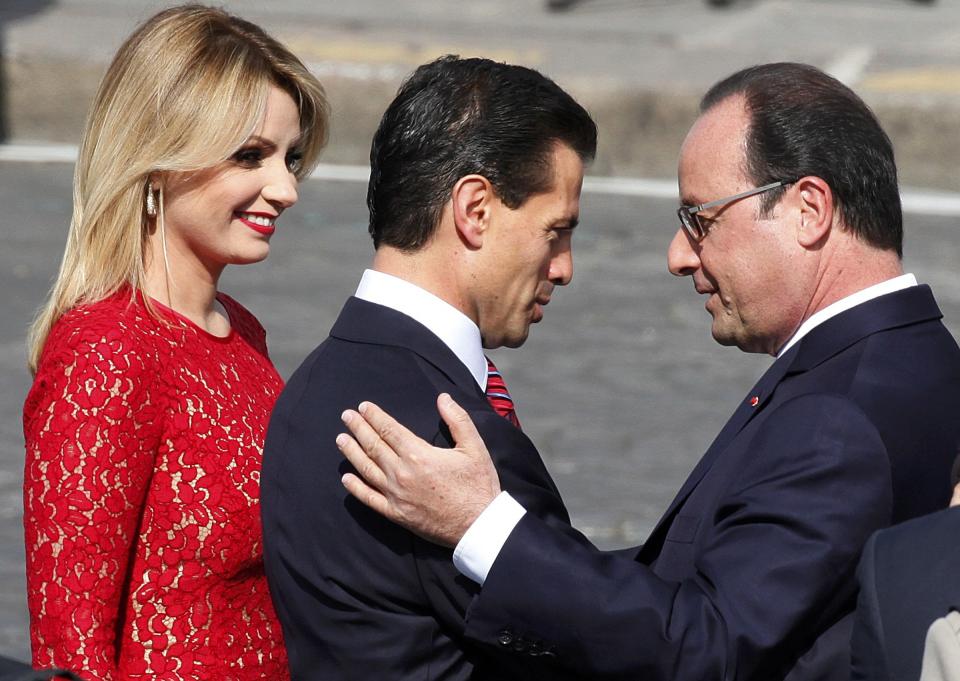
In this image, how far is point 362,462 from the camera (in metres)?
2.01

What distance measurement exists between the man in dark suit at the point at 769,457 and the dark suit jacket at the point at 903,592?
0.94 ft

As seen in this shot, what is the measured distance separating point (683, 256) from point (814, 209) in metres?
0.31

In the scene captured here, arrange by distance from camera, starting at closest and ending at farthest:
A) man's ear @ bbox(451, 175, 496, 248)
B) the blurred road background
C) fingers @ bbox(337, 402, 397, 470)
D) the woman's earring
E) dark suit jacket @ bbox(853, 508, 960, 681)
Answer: dark suit jacket @ bbox(853, 508, 960, 681) → fingers @ bbox(337, 402, 397, 470) → man's ear @ bbox(451, 175, 496, 248) → the woman's earring → the blurred road background

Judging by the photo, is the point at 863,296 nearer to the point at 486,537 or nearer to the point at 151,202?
the point at 486,537

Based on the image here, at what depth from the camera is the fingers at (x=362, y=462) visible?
201cm

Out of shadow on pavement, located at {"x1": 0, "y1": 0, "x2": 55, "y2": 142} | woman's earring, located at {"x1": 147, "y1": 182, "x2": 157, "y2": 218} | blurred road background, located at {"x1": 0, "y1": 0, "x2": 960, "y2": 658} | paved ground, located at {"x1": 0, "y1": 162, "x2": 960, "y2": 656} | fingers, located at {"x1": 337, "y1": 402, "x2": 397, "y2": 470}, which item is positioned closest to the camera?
fingers, located at {"x1": 337, "y1": 402, "x2": 397, "y2": 470}

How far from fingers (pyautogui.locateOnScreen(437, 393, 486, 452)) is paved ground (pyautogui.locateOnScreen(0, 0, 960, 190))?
737cm

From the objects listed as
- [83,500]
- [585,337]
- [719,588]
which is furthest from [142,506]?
[585,337]

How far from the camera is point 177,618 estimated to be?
243cm

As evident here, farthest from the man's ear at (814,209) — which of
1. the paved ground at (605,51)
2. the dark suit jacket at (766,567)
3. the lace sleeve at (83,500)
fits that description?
the paved ground at (605,51)

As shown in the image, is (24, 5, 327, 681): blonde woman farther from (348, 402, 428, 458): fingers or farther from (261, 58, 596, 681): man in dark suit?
(348, 402, 428, 458): fingers

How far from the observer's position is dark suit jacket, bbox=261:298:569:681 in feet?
6.75

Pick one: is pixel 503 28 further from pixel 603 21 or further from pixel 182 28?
pixel 182 28

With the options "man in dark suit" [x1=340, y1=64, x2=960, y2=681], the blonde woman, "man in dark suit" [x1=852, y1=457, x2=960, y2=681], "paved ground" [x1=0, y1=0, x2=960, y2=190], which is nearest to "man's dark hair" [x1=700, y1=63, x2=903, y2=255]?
"man in dark suit" [x1=340, y1=64, x2=960, y2=681]
